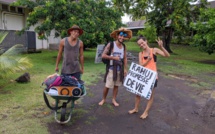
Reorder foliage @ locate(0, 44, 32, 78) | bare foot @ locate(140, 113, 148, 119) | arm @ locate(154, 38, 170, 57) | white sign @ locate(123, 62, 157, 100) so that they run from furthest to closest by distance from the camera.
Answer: foliage @ locate(0, 44, 32, 78), bare foot @ locate(140, 113, 148, 119), white sign @ locate(123, 62, 157, 100), arm @ locate(154, 38, 170, 57)

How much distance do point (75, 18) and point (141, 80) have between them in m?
6.46

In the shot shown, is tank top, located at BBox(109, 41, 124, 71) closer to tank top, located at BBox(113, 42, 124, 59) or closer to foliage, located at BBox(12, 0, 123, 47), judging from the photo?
tank top, located at BBox(113, 42, 124, 59)

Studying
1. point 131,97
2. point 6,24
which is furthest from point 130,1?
point 131,97

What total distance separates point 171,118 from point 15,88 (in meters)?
4.19

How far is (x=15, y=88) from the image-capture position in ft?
18.9

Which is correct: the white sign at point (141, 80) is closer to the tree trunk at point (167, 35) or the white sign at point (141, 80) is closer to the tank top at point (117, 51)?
the tank top at point (117, 51)

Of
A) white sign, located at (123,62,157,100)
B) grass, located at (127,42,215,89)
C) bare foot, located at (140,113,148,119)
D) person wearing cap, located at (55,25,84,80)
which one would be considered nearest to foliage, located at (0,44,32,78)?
person wearing cap, located at (55,25,84,80)

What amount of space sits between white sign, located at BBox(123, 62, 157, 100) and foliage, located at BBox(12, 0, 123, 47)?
5.61 m

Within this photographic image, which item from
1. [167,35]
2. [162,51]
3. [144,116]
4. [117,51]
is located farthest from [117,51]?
[167,35]

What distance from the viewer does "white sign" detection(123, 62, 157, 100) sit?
403 centimetres

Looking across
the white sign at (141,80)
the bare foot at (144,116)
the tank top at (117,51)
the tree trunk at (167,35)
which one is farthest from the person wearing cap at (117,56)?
the tree trunk at (167,35)

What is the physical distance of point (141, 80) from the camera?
414 cm

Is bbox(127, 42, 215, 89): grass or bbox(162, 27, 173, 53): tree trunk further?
bbox(162, 27, 173, 53): tree trunk

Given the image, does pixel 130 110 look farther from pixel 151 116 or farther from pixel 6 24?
pixel 6 24
